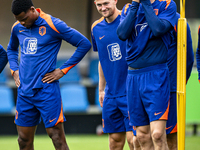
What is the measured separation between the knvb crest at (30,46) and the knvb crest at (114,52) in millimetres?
816

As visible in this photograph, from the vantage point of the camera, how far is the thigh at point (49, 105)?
3.70 m

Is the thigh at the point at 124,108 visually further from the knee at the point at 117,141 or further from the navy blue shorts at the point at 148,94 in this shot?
the navy blue shorts at the point at 148,94

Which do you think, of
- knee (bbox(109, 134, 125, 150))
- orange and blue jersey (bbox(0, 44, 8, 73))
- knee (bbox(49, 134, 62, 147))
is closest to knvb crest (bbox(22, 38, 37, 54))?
orange and blue jersey (bbox(0, 44, 8, 73))

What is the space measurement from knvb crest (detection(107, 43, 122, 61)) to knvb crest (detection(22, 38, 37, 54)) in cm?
82

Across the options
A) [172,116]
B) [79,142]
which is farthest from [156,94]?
[79,142]

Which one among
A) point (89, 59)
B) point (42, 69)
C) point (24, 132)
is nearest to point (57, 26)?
point (42, 69)

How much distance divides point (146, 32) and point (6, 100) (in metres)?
5.06

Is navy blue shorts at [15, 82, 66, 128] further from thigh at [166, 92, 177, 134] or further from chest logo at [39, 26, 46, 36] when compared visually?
thigh at [166, 92, 177, 134]

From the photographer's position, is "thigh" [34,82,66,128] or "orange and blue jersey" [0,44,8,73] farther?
"orange and blue jersey" [0,44,8,73]

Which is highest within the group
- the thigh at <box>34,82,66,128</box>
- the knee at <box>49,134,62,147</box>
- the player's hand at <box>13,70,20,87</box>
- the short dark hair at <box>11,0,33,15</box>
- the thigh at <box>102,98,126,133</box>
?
the short dark hair at <box>11,0,33,15</box>

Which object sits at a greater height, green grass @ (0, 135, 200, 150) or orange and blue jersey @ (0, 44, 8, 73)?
orange and blue jersey @ (0, 44, 8, 73)

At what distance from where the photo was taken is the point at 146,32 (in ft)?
10.0

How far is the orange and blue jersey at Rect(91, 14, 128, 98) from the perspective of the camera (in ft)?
12.3

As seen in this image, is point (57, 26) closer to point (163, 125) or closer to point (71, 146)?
point (163, 125)
